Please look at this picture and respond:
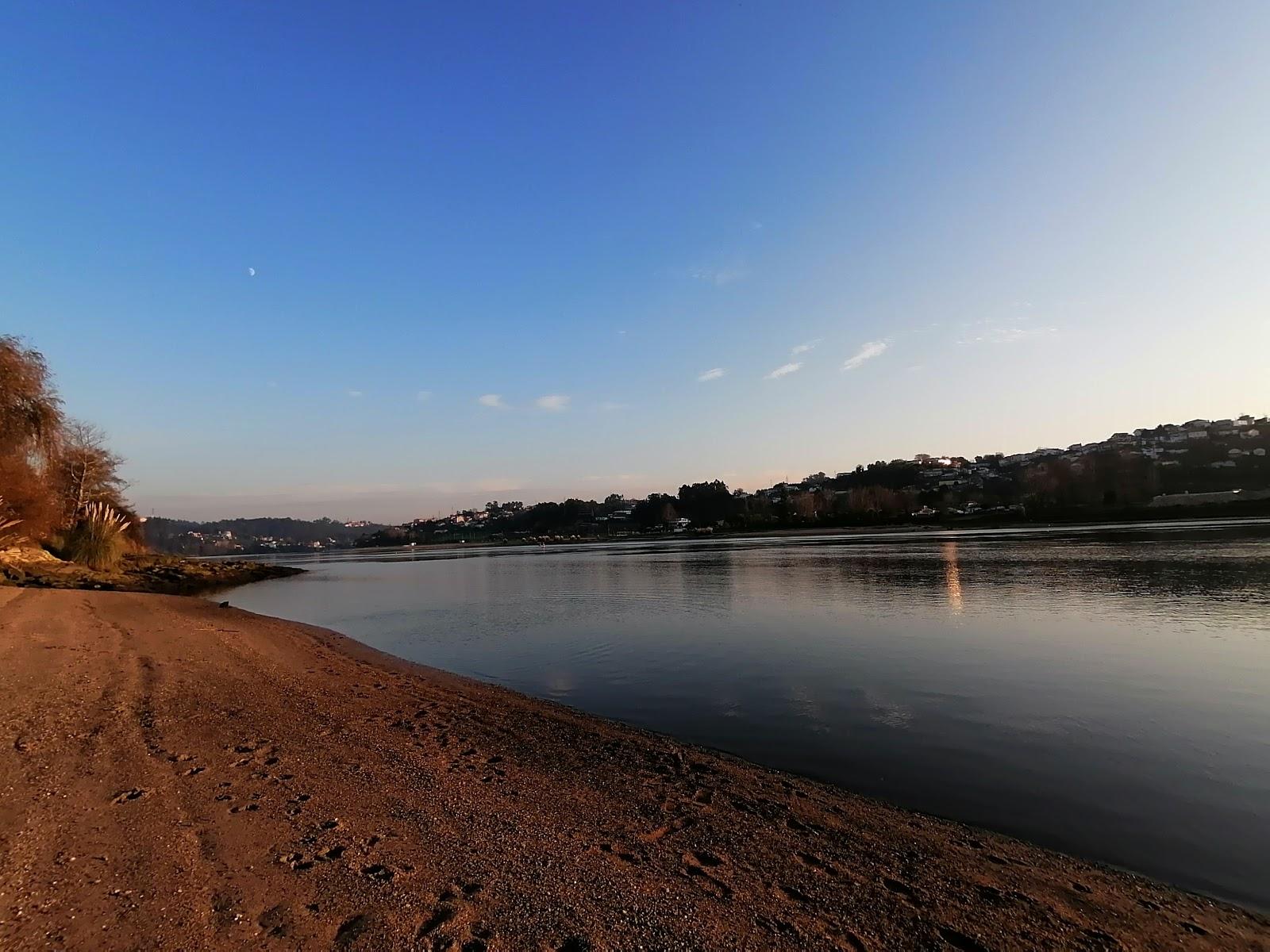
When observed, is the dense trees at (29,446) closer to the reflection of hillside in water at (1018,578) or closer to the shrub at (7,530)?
the shrub at (7,530)

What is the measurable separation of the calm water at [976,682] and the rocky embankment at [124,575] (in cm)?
Result: 856

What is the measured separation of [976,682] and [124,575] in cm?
4512

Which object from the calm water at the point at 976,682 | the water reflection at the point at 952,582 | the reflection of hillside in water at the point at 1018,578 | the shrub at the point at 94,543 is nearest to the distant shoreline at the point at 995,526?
the reflection of hillside in water at the point at 1018,578

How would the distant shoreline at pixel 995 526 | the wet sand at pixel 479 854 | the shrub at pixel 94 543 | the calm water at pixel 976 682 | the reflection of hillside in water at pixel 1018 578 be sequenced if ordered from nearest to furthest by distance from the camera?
the wet sand at pixel 479 854 < the calm water at pixel 976 682 < the reflection of hillside in water at pixel 1018 578 < the shrub at pixel 94 543 < the distant shoreline at pixel 995 526

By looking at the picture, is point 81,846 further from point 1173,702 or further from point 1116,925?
point 1173,702

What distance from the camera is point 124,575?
3688 centimetres

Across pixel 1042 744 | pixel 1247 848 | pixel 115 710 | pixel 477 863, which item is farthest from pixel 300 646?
pixel 1247 848

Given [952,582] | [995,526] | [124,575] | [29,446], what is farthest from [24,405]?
[995,526]

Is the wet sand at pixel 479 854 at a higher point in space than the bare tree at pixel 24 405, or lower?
lower

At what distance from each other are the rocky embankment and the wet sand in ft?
84.7

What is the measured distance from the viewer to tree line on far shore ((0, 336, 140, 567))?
92.6 feet

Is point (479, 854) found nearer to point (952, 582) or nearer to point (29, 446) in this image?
point (952, 582)

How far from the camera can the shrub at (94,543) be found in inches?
1491

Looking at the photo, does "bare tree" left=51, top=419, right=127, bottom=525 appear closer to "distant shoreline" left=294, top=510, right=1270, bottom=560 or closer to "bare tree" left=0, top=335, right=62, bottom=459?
"bare tree" left=0, top=335, right=62, bottom=459
